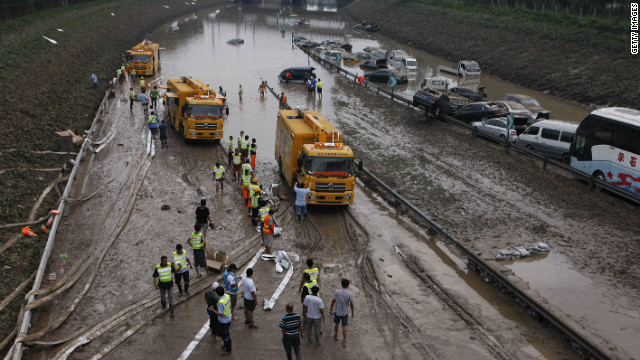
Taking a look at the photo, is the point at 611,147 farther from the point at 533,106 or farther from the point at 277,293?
the point at 277,293

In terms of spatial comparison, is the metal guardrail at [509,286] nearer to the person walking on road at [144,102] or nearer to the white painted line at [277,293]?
the white painted line at [277,293]

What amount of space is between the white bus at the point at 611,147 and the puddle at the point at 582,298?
265 inches

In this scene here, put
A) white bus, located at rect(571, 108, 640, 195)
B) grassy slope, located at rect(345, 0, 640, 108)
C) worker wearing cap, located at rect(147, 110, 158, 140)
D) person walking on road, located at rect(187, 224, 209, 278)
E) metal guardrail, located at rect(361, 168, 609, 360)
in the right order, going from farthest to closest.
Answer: grassy slope, located at rect(345, 0, 640, 108) → worker wearing cap, located at rect(147, 110, 158, 140) → white bus, located at rect(571, 108, 640, 195) → person walking on road, located at rect(187, 224, 209, 278) → metal guardrail, located at rect(361, 168, 609, 360)

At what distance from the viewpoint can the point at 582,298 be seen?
14789 mm

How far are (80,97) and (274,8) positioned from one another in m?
115

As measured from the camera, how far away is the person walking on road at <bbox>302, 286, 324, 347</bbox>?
11391 mm

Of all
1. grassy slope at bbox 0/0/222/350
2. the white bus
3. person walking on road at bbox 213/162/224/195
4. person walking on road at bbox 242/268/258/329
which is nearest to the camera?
person walking on road at bbox 242/268/258/329

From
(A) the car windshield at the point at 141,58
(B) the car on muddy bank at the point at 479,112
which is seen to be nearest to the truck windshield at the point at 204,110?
(B) the car on muddy bank at the point at 479,112

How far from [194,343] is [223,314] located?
1.48 meters

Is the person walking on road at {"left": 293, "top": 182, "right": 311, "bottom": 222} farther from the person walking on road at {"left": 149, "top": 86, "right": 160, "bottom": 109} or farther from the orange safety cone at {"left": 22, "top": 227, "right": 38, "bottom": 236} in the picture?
the person walking on road at {"left": 149, "top": 86, "right": 160, "bottom": 109}

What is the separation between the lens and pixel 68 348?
11.7 m

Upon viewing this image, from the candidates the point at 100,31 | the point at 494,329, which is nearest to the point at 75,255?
the point at 494,329

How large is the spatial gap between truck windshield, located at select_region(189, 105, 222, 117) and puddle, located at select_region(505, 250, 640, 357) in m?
17.5

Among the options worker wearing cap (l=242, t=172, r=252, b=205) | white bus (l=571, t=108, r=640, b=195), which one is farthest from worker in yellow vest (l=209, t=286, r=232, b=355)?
white bus (l=571, t=108, r=640, b=195)
